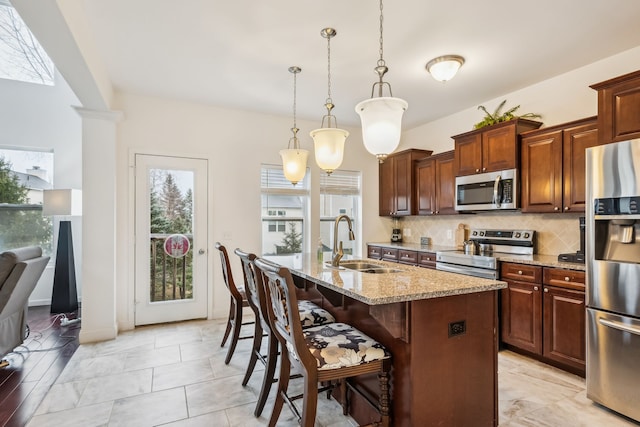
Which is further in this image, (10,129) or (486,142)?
(10,129)

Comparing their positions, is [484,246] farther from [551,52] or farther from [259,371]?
[259,371]

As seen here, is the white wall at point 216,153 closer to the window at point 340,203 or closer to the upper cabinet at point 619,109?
the window at point 340,203

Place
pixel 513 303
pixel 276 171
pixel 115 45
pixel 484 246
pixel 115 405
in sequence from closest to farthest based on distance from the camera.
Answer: pixel 115 405 < pixel 115 45 < pixel 513 303 < pixel 484 246 < pixel 276 171

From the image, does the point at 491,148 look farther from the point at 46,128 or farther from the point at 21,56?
the point at 21,56

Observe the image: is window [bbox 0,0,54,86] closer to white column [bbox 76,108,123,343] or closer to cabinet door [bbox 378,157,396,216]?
white column [bbox 76,108,123,343]

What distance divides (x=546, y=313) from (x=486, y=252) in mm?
1033

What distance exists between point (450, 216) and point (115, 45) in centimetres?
423

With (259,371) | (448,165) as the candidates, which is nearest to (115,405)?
(259,371)

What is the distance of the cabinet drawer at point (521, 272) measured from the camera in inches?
116

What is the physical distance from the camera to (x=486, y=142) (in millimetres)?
3678

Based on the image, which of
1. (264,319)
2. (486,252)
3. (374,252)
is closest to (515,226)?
(486,252)

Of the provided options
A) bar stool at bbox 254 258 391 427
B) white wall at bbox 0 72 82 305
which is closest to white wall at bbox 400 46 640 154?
bar stool at bbox 254 258 391 427

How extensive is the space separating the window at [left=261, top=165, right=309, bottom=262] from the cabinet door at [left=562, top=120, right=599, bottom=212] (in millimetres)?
3058

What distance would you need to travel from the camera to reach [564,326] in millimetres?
2746
